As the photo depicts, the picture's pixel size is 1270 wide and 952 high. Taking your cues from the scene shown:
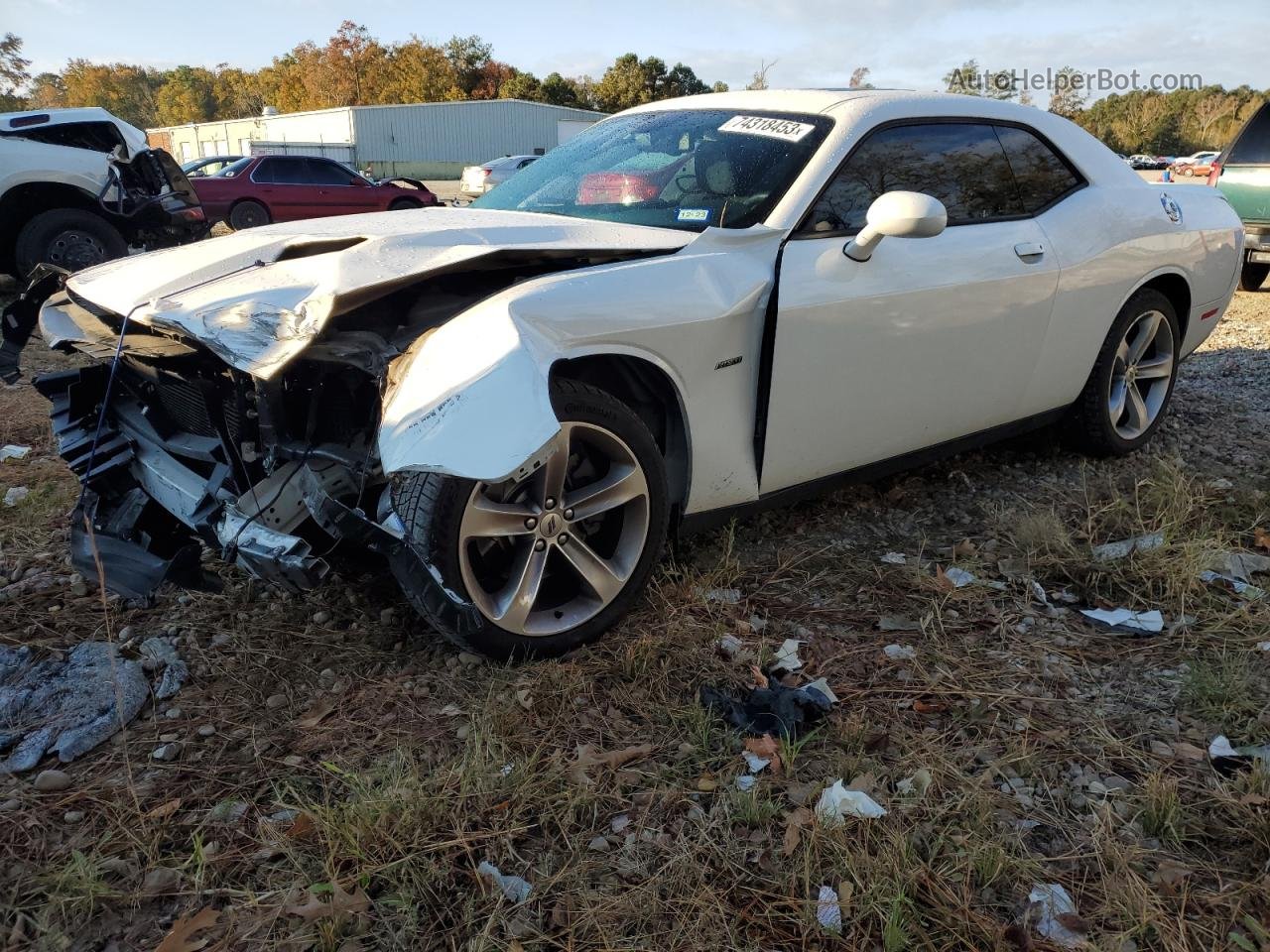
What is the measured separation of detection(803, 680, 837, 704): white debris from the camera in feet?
8.49

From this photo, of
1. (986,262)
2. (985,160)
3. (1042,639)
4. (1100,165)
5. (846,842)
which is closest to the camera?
(846,842)

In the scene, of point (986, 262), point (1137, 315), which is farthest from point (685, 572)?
point (1137, 315)

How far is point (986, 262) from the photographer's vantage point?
3.44 meters

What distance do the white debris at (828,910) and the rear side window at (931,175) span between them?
2.03m

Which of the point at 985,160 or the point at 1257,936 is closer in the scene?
the point at 1257,936

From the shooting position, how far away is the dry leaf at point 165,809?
2.09 m

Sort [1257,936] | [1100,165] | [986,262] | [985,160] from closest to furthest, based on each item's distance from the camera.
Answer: [1257,936], [986,262], [985,160], [1100,165]

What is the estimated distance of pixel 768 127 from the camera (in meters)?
3.32

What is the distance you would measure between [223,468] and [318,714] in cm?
73

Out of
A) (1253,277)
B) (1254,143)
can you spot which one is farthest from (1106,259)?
(1253,277)

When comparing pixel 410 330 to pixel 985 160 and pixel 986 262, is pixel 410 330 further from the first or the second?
pixel 985 160

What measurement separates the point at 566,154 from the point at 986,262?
1.76 meters

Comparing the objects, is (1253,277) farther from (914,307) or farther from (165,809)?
(165,809)

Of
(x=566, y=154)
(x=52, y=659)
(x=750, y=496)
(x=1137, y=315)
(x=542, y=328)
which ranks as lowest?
(x=52, y=659)
